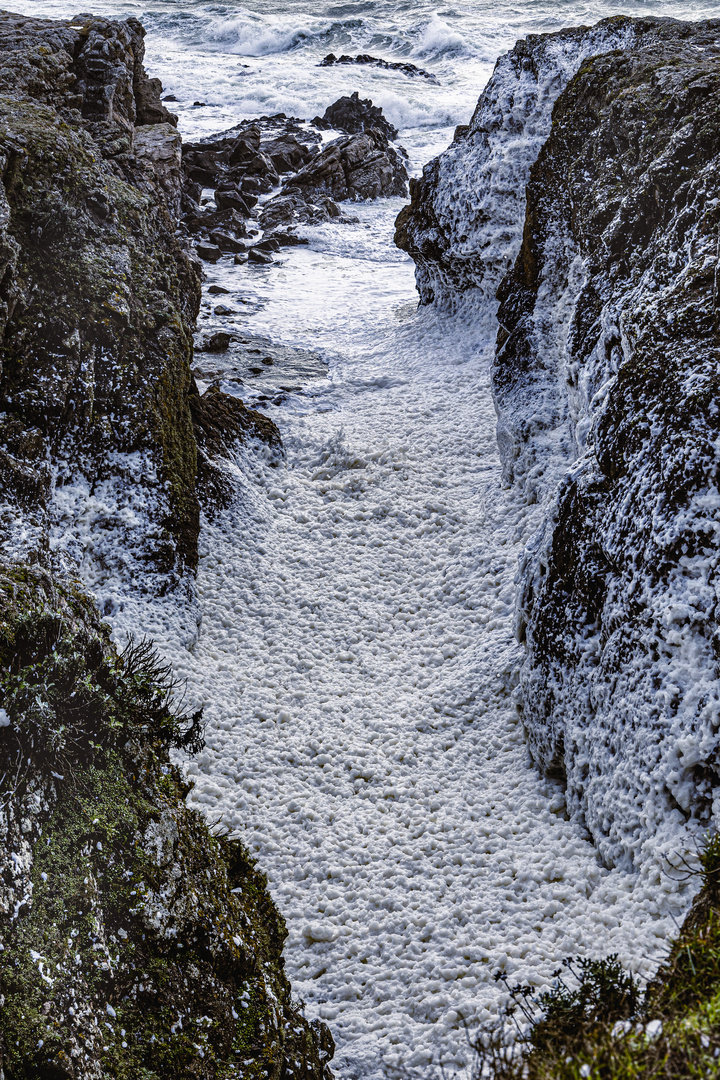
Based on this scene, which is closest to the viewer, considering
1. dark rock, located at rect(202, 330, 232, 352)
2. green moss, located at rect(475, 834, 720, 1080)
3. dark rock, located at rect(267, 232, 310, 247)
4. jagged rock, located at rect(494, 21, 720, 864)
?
green moss, located at rect(475, 834, 720, 1080)

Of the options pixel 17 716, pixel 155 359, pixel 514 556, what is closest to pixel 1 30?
pixel 155 359

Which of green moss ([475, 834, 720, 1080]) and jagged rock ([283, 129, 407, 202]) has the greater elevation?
jagged rock ([283, 129, 407, 202])

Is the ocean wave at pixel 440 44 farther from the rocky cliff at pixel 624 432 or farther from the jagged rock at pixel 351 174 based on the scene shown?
the rocky cliff at pixel 624 432

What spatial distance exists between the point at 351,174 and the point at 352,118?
370 inches

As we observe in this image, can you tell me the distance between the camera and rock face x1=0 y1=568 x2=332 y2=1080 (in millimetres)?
3168

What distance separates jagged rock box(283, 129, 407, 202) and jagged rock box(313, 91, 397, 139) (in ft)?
23.6

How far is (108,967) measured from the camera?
3422 millimetres

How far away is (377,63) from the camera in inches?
1698

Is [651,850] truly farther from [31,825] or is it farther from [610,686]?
[31,825]

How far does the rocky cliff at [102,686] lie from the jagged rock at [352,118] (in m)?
26.3

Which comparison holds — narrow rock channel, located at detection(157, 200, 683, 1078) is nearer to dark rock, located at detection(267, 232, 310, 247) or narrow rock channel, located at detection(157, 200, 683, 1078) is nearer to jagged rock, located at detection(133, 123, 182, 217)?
jagged rock, located at detection(133, 123, 182, 217)

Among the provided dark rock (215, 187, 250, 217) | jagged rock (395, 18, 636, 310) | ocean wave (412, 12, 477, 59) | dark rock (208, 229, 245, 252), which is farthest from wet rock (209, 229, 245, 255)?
ocean wave (412, 12, 477, 59)

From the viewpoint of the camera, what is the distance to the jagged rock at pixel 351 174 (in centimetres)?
2442

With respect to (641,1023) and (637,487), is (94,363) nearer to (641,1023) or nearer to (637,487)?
(637,487)
